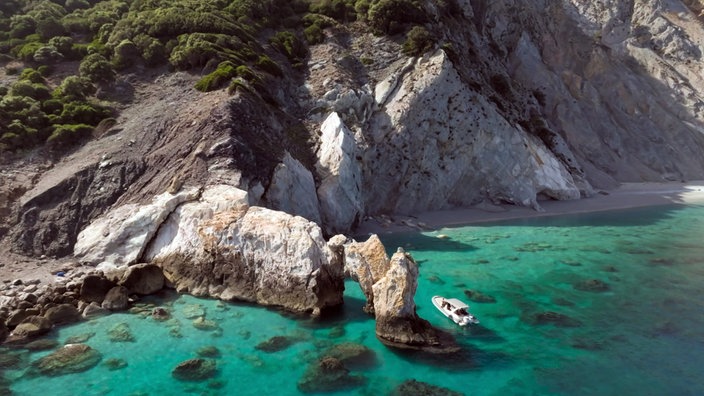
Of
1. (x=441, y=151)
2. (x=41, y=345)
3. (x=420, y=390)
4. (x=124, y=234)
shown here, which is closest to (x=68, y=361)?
(x=41, y=345)

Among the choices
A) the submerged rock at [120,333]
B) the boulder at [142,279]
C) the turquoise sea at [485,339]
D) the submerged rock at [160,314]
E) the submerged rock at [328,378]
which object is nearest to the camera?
the submerged rock at [328,378]

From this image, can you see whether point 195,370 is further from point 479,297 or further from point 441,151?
point 441,151

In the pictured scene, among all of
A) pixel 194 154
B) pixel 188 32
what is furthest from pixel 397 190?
pixel 188 32

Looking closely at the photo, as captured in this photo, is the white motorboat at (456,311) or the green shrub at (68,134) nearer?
the white motorboat at (456,311)

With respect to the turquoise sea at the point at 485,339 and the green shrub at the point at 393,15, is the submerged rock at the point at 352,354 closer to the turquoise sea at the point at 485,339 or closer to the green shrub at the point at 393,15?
the turquoise sea at the point at 485,339

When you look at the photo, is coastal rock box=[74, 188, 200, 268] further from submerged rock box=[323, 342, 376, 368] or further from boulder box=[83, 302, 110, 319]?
submerged rock box=[323, 342, 376, 368]

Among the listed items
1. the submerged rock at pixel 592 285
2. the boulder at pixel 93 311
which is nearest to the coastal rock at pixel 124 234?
the boulder at pixel 93 311

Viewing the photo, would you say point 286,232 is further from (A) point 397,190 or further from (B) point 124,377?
(A) point 397,190
